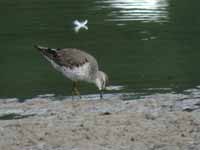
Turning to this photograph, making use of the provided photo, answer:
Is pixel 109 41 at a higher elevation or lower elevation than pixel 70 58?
higher

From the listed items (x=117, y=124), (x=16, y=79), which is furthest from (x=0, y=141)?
(x=16, y=79)

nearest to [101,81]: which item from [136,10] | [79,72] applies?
[79,72]

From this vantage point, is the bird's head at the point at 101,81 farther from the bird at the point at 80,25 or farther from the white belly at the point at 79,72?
the bird at the point at 80,25

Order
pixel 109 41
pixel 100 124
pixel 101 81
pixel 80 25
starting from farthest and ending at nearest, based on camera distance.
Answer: pixel 80 25 → pixel 109 41 → pixel 101 81 → pixel 100 124

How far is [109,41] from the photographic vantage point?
781 inches

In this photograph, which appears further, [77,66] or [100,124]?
[77,66]

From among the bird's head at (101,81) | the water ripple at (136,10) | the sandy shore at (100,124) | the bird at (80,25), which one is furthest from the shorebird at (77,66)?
the water ripple at (136,10)

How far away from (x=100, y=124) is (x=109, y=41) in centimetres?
960

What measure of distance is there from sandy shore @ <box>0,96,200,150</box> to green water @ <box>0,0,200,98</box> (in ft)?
4.76

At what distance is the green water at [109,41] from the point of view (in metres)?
14.7

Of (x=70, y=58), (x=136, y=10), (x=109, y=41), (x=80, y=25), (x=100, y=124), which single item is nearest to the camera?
(x=100, y=124)

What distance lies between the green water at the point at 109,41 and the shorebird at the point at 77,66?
47 cm

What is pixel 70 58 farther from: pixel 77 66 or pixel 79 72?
pixel 79 72

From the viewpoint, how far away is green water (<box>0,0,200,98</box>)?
578 inches
